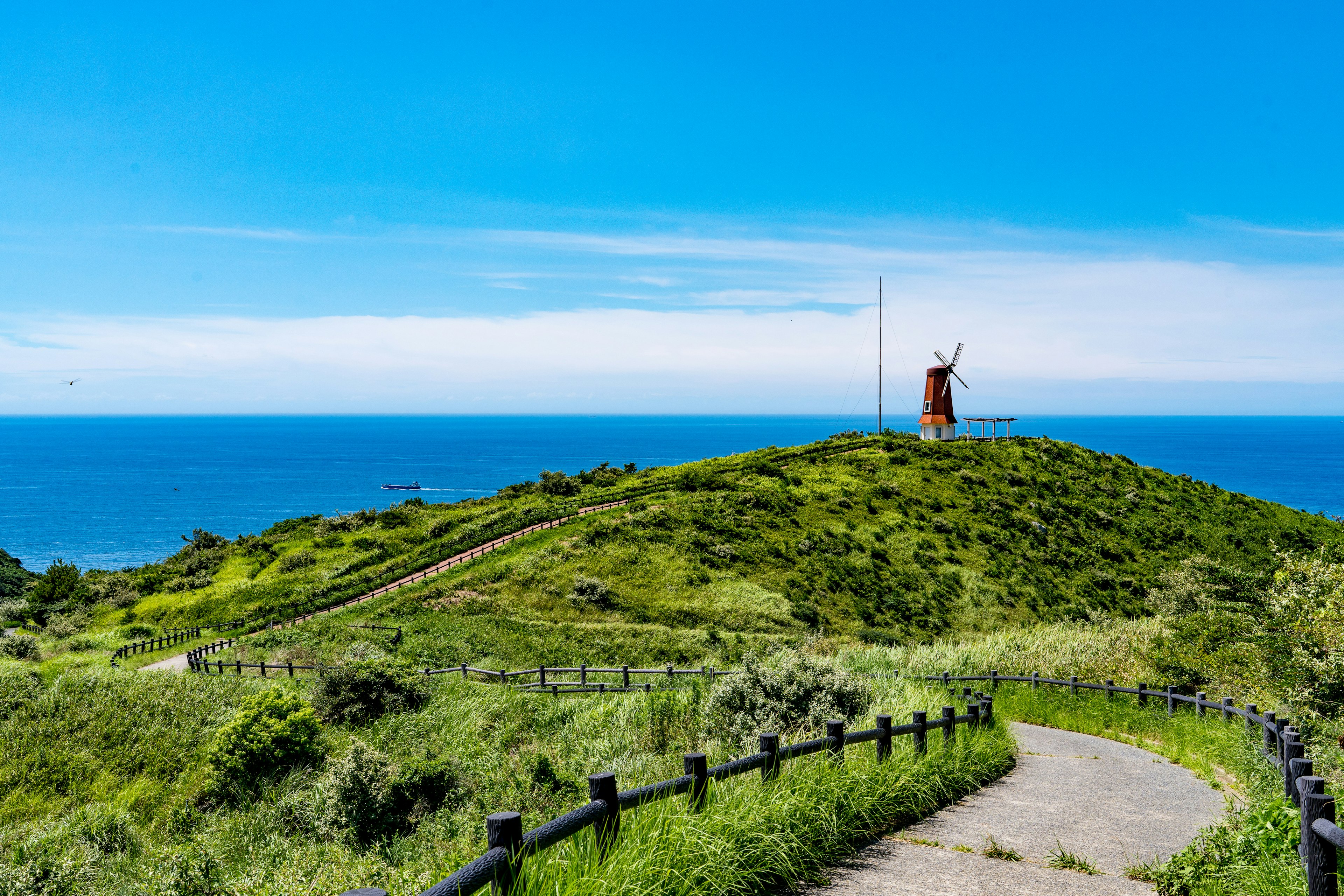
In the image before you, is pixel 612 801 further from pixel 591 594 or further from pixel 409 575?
pixel 409 575

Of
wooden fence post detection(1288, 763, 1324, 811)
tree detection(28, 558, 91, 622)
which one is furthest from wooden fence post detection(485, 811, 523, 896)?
tree detection(28, 558, 91, 622)

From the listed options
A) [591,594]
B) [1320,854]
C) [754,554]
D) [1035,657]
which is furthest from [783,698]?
[754,554]

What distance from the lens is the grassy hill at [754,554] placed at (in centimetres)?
3847

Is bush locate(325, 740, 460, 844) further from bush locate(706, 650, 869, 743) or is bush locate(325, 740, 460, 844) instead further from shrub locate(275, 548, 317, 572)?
shrub locate(275, 548, 317, 572)

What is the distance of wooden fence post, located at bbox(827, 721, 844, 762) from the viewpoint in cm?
822

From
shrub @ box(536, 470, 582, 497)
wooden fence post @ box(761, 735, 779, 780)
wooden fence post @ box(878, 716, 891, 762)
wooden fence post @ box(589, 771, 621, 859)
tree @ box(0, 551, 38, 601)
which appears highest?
wooden fence post @ box(589, 771, 621, 859)

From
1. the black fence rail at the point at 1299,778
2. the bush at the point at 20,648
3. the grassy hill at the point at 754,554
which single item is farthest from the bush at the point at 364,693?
the bush at the point at 20,648

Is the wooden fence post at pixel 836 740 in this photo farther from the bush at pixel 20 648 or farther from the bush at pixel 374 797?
the bush at pixel 20 648

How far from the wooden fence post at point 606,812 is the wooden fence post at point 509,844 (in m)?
0.72

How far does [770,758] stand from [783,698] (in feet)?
19.2

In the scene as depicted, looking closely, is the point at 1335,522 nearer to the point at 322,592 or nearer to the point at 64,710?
the point at 322,592

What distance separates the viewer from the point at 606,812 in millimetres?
5664

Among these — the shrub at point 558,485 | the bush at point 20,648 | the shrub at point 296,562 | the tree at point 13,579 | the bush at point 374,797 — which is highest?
the shrub at point 558,485

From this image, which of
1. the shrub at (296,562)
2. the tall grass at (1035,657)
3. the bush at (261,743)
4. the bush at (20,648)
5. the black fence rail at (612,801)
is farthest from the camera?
the shrub at (296,562)
